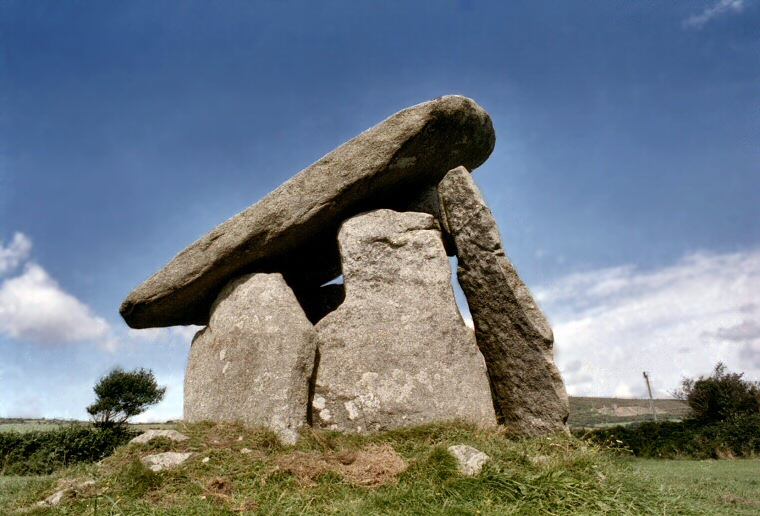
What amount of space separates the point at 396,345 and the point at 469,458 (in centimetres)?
213

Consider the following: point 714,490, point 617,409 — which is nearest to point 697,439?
point 714,490

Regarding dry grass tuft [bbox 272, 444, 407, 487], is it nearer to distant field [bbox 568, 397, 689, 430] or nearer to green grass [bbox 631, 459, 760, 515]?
green grass [bbox 631, 459, 760, 515]

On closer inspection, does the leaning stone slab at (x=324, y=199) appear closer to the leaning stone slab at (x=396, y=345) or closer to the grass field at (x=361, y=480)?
the leaning stone slab at (x=396, y=345)

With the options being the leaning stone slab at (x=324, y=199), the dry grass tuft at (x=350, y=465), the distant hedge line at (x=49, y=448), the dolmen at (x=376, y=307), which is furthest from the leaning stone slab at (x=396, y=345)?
the distant hedge line at (x=49, y=448)

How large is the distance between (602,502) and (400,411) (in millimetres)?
2695

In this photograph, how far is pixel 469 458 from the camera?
5758mm

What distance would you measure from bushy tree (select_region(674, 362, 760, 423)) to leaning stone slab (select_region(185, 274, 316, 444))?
2107cm

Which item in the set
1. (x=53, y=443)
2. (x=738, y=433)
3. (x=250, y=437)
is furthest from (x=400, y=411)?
(x=738, y=433)

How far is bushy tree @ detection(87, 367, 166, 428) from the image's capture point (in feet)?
70.0

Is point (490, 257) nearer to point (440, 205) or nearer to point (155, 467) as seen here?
point (440, 205)

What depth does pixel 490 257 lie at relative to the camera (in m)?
7.89

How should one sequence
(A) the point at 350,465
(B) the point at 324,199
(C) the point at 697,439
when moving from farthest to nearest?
(C) the point at 697,439 < (B) the point at 324,199 < (A) the point at 350,465

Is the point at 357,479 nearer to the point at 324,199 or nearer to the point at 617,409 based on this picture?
the point at 324,199

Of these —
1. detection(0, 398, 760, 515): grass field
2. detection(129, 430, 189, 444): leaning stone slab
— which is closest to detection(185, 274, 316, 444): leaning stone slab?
detection(0, 398, 760, 515): grass field
